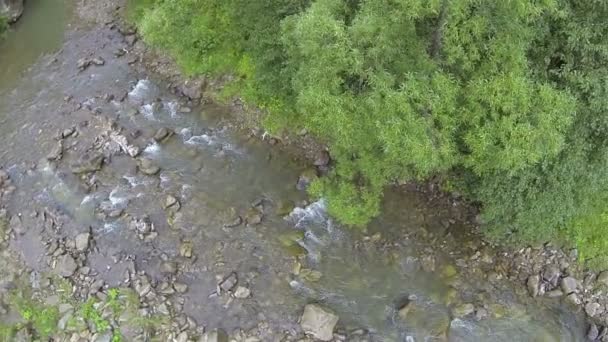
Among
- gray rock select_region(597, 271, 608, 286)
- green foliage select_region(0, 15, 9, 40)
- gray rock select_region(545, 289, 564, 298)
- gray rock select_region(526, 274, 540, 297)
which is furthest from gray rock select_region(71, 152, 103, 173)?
gray rock select_region(597, 271, 608, 286)

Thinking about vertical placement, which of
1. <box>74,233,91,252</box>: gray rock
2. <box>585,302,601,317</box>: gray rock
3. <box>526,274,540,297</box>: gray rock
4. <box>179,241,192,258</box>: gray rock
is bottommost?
<box>585,302,601,317</box>: gray rock

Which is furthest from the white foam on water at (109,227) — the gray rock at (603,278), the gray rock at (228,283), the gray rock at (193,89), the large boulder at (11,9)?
the gray rock at (603,278)

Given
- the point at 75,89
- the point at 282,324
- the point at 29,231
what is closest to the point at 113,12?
the point at 75,89

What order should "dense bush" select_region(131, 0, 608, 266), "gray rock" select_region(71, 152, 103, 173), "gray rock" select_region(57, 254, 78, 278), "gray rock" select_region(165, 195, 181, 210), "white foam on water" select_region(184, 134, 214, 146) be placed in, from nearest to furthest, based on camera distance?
"dense bush" select_region(131, 0, 608, 266) → "gray rock" select_region(57, 254, 78, 278) → "gray rock" select_region(165, 195, 181, 210) → "gray rock" select_region(71, 152, 103, 173) → "white foam on water" select_region(184, 134, 214, 146)

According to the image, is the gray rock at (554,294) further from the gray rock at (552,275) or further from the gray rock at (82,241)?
the gray rock at (82,241)

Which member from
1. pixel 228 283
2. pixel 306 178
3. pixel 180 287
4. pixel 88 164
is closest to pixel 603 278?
pixel 306 178

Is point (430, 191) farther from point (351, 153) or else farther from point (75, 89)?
point (75, 89)

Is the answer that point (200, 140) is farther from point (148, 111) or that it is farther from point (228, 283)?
point (228, 283)

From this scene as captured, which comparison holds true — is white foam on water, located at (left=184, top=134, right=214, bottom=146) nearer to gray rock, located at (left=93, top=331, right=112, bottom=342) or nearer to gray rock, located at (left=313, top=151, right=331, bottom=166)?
gray rock, located at (left=313, top=151, right=331, bottom=166)
